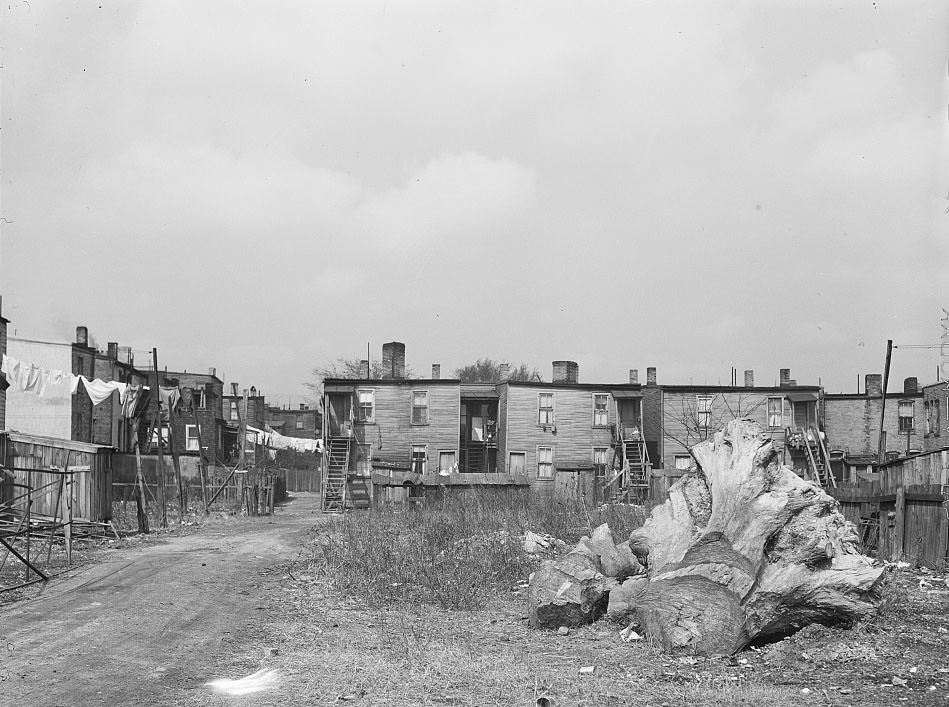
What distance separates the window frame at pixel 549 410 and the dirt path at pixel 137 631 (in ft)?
94.1

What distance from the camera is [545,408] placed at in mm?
45438

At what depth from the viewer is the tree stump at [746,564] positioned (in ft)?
30.2

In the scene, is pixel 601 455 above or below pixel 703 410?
below

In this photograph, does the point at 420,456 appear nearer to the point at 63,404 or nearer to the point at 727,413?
the point at 727,413

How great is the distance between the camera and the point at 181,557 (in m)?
17.3

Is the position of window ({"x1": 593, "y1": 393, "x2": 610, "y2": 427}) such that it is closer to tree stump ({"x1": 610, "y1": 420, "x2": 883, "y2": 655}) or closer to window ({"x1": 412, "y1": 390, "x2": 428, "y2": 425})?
window ({"x1": 412, "y1": 390, "x2": 428, "y2": 425})

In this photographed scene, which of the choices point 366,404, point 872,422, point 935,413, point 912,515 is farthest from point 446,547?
point 872,422

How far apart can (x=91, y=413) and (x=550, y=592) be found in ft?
133

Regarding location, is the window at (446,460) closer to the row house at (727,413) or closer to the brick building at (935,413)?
the row house at (727,413)

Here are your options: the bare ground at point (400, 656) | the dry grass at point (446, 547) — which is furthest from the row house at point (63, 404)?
the bare ground at point (400, 656)

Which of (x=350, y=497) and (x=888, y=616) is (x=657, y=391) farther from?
(x=888, y=616)

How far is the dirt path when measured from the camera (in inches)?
315

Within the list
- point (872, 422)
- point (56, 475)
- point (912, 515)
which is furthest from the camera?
point (872, 422)

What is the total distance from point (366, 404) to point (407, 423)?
2.26 metres
